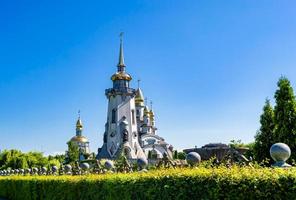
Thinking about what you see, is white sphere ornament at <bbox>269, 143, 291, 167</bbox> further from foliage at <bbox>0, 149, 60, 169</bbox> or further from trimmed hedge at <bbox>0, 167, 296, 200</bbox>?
foliage at <bbox>0, 149, 60, 169</bbox>

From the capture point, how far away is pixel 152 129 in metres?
96.5

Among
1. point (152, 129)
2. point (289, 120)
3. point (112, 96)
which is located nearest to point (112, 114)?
point (112, 96)

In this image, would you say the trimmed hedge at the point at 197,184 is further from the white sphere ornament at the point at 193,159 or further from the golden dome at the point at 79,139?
the golden dome at the point at 79,139

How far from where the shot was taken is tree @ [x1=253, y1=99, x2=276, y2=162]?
30905 millimetres

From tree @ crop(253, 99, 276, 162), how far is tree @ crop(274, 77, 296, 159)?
100 centimetres

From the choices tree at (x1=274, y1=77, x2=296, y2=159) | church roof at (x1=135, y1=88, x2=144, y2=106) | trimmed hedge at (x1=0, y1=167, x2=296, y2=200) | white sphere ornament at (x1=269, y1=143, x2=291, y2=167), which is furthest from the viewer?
church roof at (x1=135, y1=88, x2=144, y2=106)

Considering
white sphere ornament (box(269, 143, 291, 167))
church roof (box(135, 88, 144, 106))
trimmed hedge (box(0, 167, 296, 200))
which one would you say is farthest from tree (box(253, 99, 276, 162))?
church roof (box(135, 88, 144, 106))

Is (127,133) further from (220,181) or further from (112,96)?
(220,181)

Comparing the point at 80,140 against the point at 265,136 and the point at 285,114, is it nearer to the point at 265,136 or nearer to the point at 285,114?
the point at 265,136

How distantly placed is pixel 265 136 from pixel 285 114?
2.95 m

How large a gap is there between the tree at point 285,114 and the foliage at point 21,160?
53440mm

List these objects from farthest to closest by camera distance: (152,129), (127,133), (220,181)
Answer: (152,129), (127,133), (220,181)

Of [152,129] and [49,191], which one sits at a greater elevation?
[152,129]

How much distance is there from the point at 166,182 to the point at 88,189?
4.55 meters
